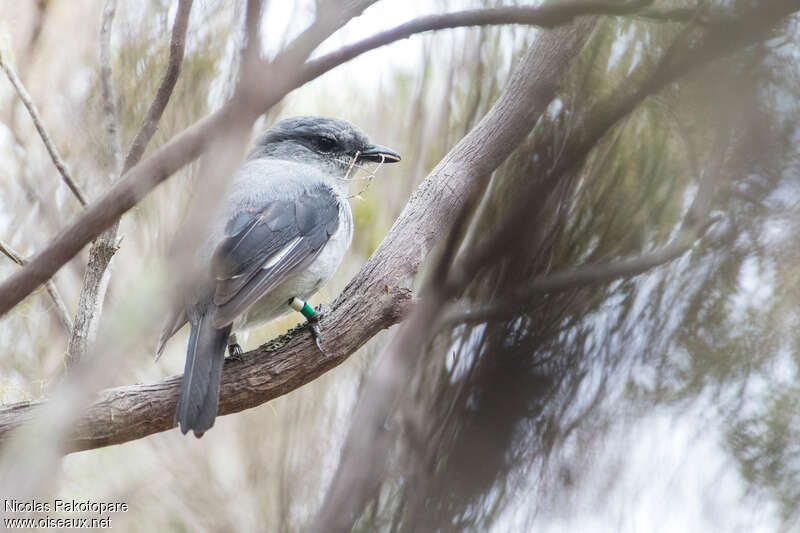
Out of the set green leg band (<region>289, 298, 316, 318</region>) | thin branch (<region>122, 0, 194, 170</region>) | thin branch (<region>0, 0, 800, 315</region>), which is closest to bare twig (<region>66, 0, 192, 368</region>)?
thin branch (<region>122, 0, 194, 170</region>)

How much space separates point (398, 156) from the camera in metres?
2.88

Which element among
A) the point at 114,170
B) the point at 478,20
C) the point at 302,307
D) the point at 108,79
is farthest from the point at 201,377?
the point at 478,20

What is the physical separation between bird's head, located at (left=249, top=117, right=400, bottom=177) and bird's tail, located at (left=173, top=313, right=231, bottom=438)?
40.2 inches

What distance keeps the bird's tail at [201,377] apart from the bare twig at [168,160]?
3.97 ft

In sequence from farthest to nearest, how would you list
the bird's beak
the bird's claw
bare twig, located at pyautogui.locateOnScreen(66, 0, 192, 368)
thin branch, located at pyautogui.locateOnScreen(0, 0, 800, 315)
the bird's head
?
the bird's head, the bird's beak, the bird's claw, bare twig, located at pyautogui.locateOnScreen(66, 0, 192, 368), thin branch, located at pyautogui.locateOnScreen(0, 0, 800, 315)

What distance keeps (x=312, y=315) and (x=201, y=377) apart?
45 cm

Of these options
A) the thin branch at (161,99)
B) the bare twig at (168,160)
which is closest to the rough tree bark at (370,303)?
the thin branch at (161,99)

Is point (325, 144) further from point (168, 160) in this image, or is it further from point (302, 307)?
point (168, 160)

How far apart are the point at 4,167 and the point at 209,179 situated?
2.58 m

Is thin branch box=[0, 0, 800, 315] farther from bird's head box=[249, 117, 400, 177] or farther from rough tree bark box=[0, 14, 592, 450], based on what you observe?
bird's head box=[249, 117, 400, 177]

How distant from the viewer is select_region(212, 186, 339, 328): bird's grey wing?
2.36 metres

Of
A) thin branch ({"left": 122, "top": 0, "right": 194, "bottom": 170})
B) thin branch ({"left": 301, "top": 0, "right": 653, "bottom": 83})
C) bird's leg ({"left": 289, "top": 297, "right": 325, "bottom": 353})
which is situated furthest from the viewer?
bird's leg ({"left": 289, "top": 297, "right": 325, "bottom": 353})

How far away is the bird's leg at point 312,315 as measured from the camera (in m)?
2.32

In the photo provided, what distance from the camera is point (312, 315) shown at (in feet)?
8.14
